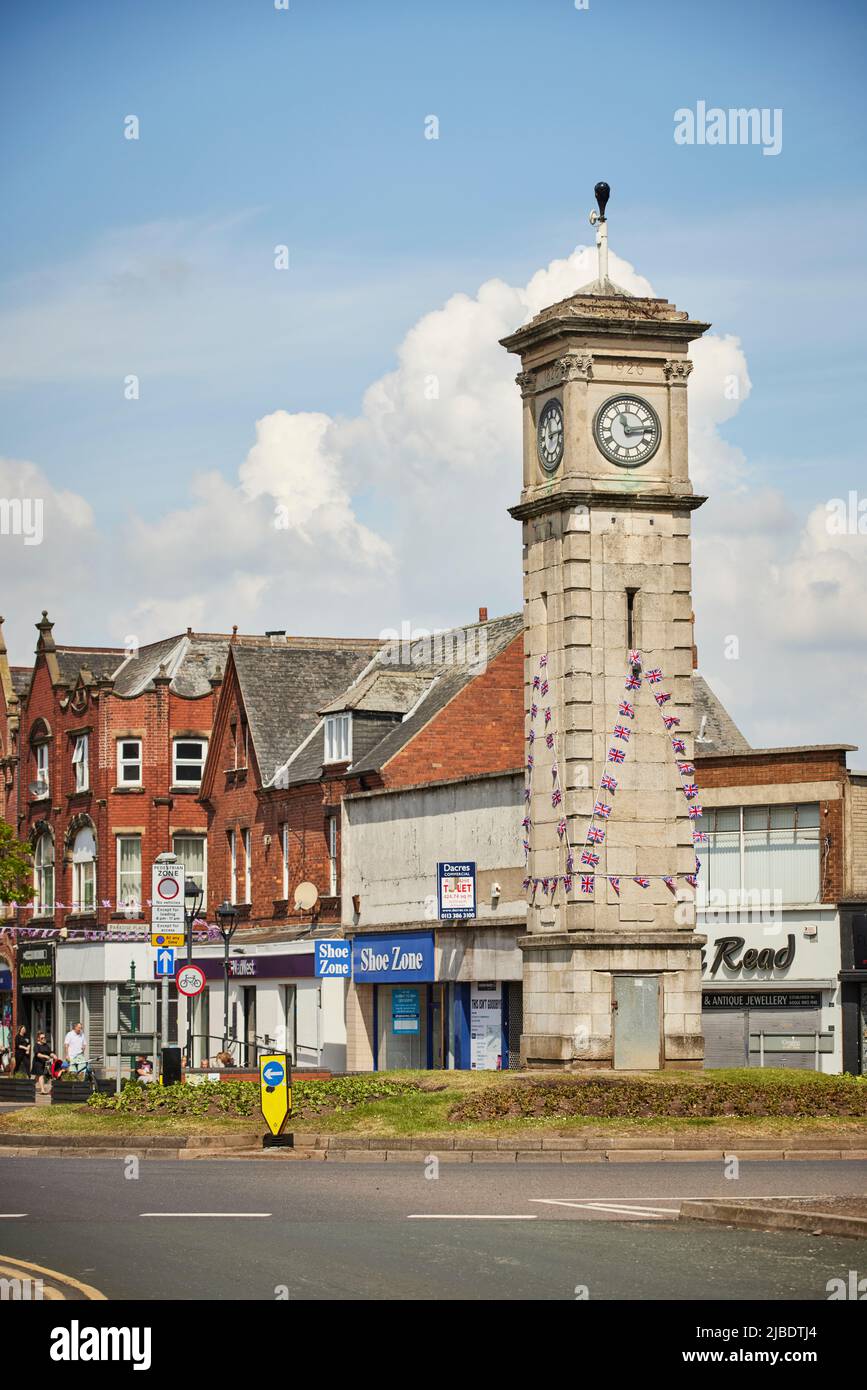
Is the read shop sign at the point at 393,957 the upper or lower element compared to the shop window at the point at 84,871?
lower

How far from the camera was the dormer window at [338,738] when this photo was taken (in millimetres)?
55750

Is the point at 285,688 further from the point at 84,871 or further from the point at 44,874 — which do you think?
the point at 44,874

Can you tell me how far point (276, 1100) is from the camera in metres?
27.6

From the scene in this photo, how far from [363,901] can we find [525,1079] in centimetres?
1918

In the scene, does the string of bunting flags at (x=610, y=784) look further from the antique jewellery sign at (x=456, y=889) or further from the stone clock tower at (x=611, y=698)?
the antique jewellery sign at (x=456, y=889)

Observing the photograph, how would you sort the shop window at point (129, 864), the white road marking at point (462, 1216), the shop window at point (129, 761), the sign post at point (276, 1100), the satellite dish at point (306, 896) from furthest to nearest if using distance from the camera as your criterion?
the shop window at point (129, 761) < the shop window at point (129, 864) < the satellite dish at point (306, 896) < the sign post at point (276, 1100) < the white road marking at point (462, 1216)

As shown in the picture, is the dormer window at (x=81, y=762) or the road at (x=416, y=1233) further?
the dormer window at (x=81, y=762)

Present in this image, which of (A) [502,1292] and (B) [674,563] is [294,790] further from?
(A) [502,1292]

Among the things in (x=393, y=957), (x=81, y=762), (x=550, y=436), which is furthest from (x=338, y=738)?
(x=550, y=436)

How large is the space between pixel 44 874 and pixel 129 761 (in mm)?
7274

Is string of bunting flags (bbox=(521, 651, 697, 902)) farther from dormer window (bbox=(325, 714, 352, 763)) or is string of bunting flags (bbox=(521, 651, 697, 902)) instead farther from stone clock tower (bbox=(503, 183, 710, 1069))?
dormer window (bbox=(325, 714, 352, 763))

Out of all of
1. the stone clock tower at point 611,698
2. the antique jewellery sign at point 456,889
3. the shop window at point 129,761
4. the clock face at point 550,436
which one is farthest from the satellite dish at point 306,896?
the clock face at point 550,436

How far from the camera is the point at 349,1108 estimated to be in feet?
99.2

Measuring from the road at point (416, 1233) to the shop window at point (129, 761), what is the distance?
42501 millimetres
